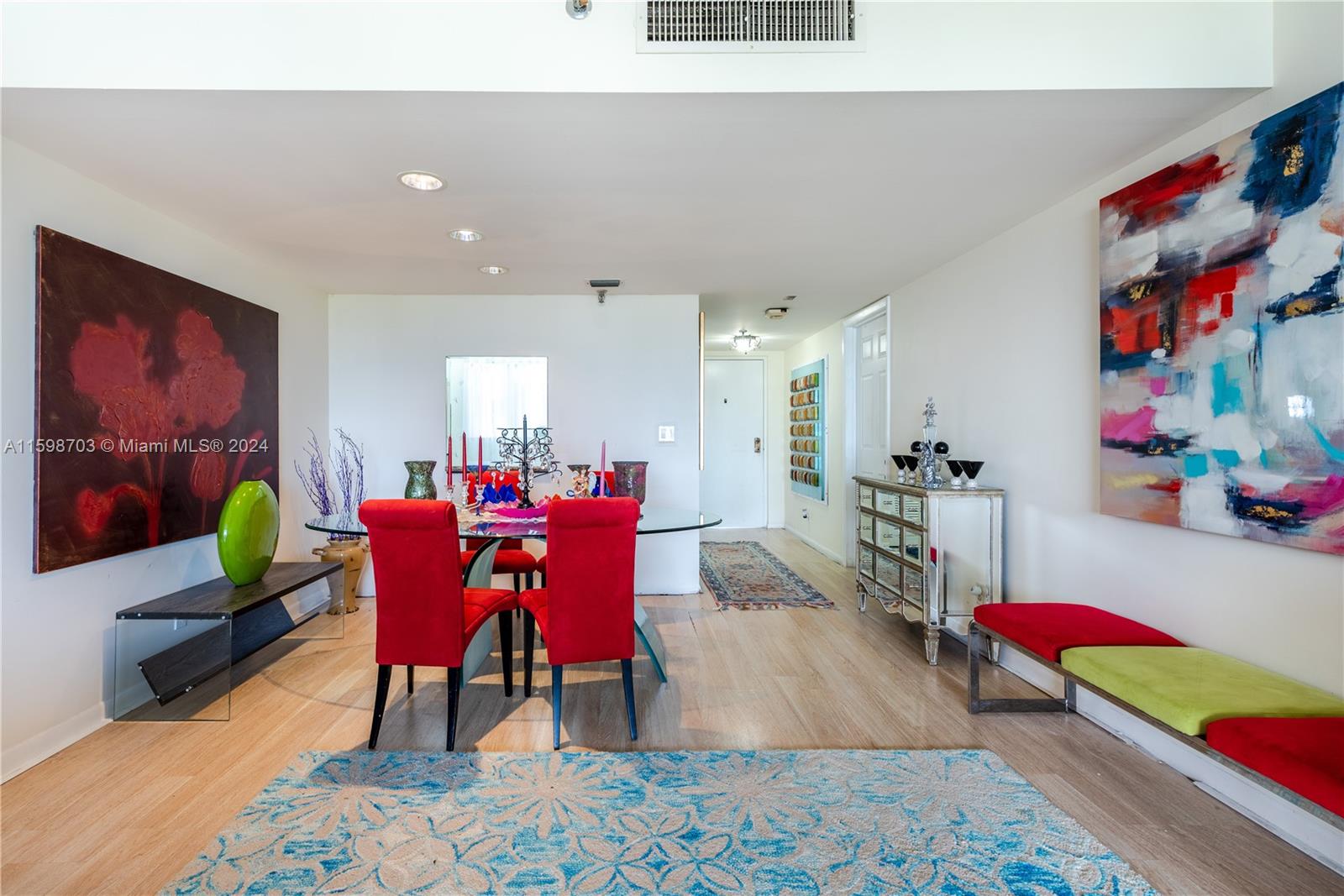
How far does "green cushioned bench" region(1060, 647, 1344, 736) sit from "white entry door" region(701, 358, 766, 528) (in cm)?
564

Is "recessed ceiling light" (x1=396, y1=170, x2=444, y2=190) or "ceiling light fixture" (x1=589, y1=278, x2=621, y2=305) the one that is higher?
"ceiling light fixture" (x1=589, y1=278, x2=621, y2=305)

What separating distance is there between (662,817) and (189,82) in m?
2.59

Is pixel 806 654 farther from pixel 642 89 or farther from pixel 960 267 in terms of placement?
pixel 642 89

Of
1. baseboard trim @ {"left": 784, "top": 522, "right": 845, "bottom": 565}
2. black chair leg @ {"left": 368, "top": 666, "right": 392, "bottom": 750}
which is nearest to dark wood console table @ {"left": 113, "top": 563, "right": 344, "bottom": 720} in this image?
black chair leg @ {"left": 368, "top": 666, "right": 392, "bottom": 750}

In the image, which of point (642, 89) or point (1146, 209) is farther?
point (1146, 209)

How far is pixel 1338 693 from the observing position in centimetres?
169

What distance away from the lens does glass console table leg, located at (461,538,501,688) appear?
2.67m

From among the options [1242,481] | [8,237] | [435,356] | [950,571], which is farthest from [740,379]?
[8,237]

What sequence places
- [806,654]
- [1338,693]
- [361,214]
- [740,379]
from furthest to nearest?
[740,379] → [806,654] → [361,214] → [1338,693]

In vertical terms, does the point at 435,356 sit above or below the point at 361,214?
below

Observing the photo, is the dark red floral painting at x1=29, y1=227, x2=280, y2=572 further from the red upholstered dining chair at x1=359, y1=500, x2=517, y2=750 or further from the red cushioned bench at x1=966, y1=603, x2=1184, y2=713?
the red cushioned bench at x1=966, y1=603, x2=1184, y2=713

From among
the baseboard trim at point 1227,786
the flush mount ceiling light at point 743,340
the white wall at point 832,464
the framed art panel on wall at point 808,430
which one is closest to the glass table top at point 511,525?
the baseboard trim at point 1227,786

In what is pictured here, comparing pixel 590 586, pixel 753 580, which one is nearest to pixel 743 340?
pixel 753 580

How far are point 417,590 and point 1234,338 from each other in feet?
9.41
